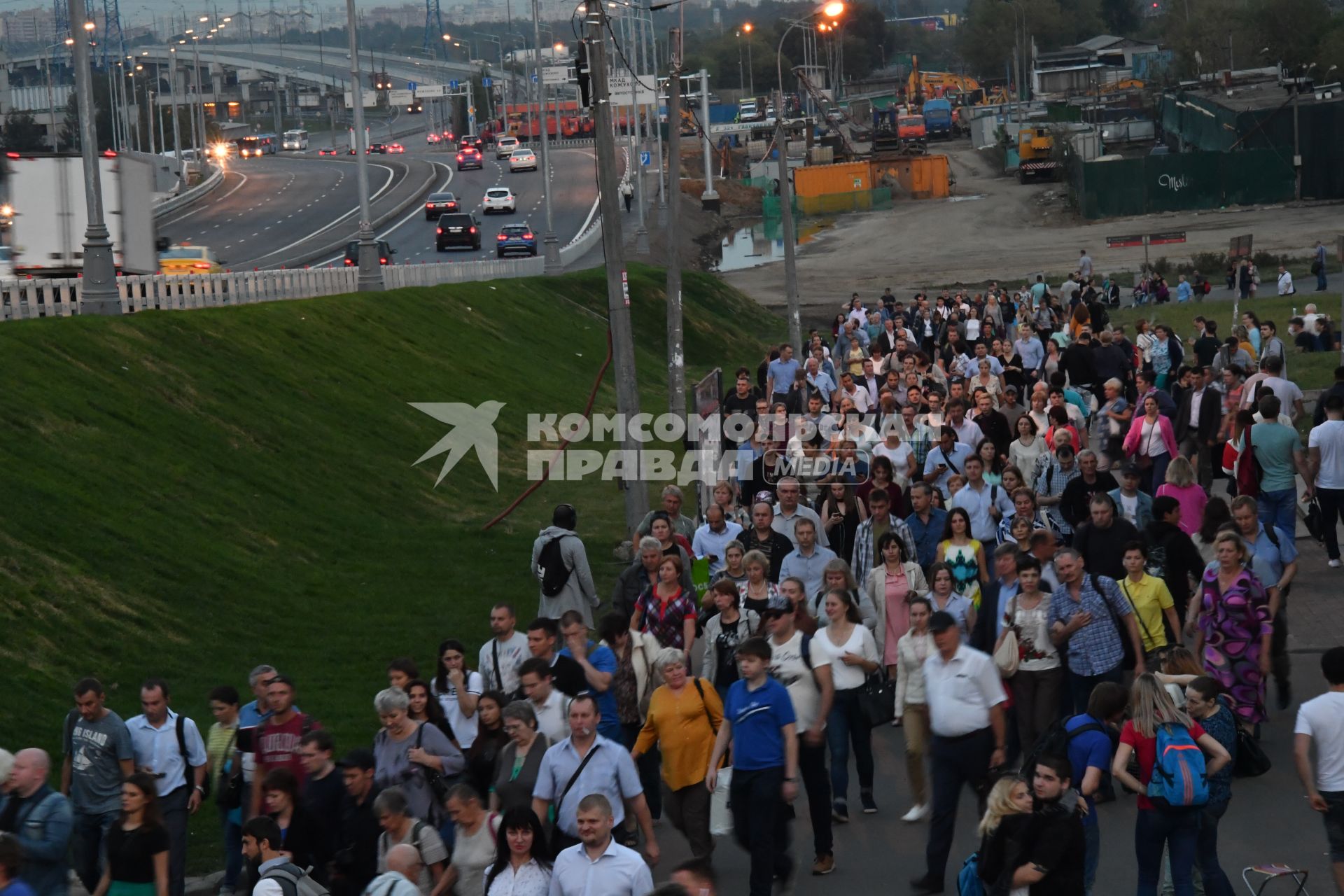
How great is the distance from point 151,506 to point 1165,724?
12.0 m

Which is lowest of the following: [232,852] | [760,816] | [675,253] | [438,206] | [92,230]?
[232,852]

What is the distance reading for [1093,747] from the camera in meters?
7.86

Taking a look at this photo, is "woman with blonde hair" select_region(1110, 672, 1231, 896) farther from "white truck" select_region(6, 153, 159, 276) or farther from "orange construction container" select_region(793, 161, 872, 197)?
"orange construction container" select_region(793, 161, 872, 197)

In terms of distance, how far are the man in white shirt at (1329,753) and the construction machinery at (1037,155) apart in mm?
93915

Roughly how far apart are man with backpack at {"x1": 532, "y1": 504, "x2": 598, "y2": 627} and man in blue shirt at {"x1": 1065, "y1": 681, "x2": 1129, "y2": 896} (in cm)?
455

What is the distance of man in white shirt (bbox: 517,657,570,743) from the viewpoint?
27.6ft

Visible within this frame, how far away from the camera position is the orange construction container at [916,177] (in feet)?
326

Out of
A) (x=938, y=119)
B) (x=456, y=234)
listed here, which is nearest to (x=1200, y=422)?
(x=456, y=234)

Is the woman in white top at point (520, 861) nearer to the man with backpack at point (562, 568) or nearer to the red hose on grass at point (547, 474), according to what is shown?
the man with backpack at point (562, 568)

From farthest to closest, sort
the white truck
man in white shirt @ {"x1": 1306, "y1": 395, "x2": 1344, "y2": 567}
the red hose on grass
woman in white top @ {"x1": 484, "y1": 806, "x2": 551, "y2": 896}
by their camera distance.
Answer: the white truck
the red hose on grass
man in white shirt @ {"x1": 1306, "y1": 395, "x2": 1344, "y2": 567}
woman in white top @ {"x1": 484, "y1": 806, "x2": 551, "y2": 896}

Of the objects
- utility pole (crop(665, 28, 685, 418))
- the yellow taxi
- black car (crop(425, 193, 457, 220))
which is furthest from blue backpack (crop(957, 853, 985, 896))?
black car (crop(425, 193, 457, 220))

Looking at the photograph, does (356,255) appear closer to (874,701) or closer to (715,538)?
(715,538)

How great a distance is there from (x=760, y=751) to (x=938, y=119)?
131 meters

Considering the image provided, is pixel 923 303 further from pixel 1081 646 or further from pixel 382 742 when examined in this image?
pixel 382 742
